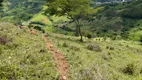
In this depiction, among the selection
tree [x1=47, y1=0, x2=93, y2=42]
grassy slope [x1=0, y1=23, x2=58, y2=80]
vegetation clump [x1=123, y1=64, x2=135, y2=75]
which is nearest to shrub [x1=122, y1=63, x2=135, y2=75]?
vegetation clump [x1=123, y1=64, x2=135, y2=75]

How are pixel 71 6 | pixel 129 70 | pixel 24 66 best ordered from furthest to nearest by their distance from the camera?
pixel 71 6 < pixel 129 70 < pixel 24 66

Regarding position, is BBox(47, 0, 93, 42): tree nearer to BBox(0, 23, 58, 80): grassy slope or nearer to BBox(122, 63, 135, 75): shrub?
BBox(122, 63, 135, 75): shrub

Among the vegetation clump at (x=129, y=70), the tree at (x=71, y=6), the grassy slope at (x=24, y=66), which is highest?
the grassy slope at (x=24, y=66)

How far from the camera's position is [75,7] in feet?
156

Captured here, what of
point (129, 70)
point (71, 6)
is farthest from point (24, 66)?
point (71, 6)

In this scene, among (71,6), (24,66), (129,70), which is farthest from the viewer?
(71,6)

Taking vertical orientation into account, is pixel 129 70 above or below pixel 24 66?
below

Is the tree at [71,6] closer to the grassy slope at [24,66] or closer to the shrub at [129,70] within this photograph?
the shrub at [129,70]

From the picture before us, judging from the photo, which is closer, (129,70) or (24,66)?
(24,66)

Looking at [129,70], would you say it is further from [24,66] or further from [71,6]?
[71,6]

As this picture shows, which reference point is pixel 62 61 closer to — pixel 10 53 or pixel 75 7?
pixel 10 53

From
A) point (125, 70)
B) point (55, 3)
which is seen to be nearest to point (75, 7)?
point (55, 3)

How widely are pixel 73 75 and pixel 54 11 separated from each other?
33201mm

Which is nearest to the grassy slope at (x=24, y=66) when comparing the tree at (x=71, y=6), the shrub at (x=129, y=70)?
the shrub at (x=129, y=70)
